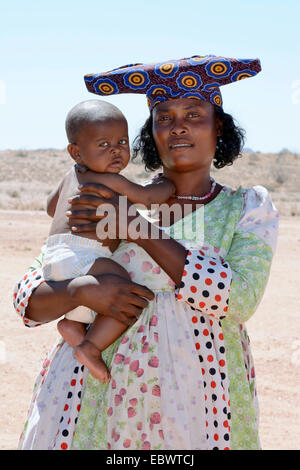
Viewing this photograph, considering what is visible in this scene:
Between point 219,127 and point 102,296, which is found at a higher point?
point 219,127

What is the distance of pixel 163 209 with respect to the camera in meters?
2.99

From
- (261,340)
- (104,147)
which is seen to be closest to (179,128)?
(104,147)

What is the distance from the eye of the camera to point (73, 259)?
9.04 feet

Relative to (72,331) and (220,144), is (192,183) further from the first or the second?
(72,331)

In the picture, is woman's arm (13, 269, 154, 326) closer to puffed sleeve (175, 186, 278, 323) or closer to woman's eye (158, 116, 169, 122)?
puffed sleeve (175, 186, 278, 323)

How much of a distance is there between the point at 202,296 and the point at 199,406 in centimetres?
43

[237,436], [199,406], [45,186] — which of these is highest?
[199,406]

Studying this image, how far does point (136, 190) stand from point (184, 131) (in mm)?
320

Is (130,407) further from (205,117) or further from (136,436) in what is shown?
(205,117)

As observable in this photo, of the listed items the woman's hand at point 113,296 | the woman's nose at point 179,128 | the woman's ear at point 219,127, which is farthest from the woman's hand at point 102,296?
the woman's ear at point 219,127

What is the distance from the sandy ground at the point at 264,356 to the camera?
18.7ft

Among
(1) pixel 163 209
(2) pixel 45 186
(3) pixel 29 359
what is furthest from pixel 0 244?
(2) pixel 45 186

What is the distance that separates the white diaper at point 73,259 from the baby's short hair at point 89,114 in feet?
1.60

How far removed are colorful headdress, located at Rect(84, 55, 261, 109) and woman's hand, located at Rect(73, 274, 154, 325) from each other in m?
0.86
